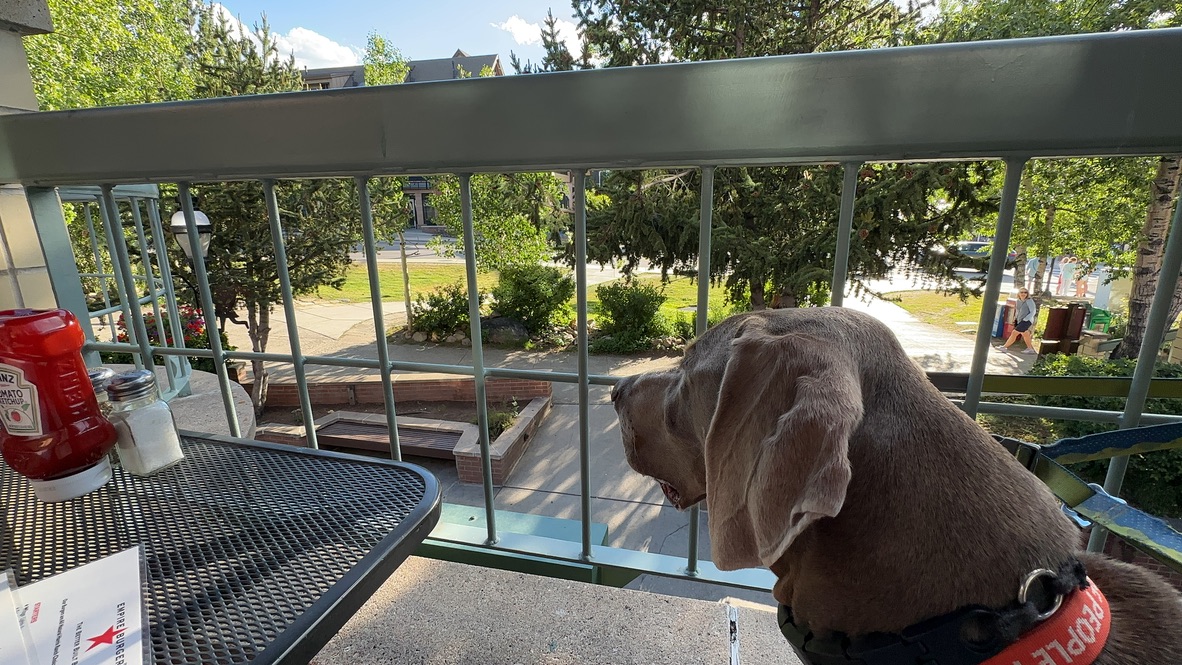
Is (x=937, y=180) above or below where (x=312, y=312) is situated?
above

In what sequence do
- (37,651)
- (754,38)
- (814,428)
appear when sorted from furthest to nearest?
(754,38) < (814,428) < (37,651)

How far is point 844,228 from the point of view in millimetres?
1366

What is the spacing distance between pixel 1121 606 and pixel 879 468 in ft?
1.98

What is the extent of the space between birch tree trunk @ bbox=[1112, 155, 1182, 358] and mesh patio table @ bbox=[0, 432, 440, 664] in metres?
11.0

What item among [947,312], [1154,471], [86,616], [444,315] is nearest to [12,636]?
[86,616]

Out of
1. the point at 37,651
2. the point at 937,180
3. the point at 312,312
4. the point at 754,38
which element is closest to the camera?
the point at 37,651

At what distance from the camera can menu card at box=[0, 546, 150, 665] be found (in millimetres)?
814

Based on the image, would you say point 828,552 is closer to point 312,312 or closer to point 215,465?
point 215,465

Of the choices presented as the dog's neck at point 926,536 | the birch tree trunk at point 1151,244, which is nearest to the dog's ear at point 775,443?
the dog's neck at point 926,536

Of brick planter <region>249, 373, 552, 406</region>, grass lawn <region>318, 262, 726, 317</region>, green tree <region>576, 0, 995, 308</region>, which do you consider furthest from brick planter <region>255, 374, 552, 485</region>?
grass lawn <region>318, 262, 726, 317</region>

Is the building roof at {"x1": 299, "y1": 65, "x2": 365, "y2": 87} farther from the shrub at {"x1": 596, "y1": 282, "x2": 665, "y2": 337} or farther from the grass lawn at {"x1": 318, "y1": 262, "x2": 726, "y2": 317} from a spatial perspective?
the shrub at {"x1": 596, "y1": 282, "x2": 665, "y2": 337}

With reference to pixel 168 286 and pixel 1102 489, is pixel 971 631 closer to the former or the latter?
pixel 1102 489

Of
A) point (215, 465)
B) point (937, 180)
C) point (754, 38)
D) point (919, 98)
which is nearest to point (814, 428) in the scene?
point (919, 98)

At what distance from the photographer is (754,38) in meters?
11.0
